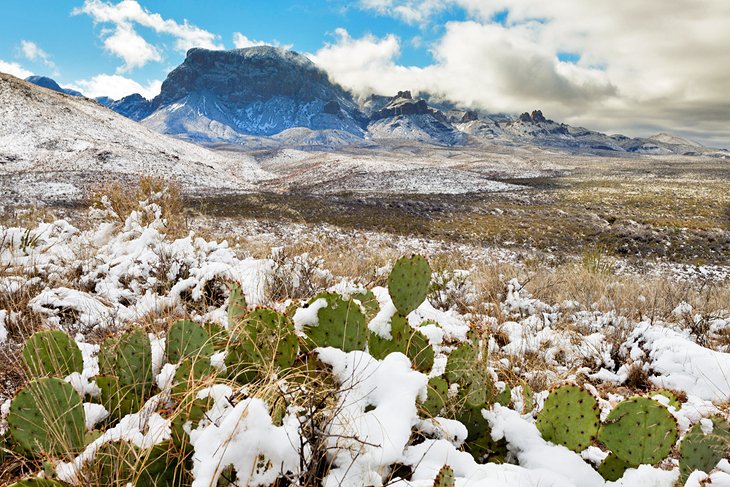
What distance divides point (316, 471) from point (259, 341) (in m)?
0.71

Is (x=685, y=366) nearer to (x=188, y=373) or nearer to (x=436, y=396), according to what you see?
(x=436, y=396)

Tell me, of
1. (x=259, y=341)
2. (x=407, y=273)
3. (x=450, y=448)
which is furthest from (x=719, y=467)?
(x=259, y=341)

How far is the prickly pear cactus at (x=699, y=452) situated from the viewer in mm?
1770

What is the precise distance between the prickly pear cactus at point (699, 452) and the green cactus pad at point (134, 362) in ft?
8.58

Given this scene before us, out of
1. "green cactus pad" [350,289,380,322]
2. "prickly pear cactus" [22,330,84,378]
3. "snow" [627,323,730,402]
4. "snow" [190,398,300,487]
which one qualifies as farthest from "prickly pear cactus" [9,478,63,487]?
"snow" [627,323,730,402]

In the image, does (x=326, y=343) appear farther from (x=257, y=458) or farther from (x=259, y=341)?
(x=257, y=458)

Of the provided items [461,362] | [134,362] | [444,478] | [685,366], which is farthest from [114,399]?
[685,366]

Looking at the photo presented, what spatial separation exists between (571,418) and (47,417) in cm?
231

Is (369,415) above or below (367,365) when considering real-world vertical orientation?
below

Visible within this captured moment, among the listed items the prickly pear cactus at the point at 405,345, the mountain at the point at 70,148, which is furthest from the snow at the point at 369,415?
the mountain at the point at 70,148

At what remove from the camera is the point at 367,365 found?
5.91 feet

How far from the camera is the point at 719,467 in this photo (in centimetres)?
175

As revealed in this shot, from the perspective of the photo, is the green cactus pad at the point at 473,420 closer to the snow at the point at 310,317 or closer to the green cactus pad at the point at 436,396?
the green cactus pad at the point at 436,396

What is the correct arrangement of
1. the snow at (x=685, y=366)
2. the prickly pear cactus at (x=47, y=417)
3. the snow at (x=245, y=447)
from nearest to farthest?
the snow at (x=245, y=447) < the prickly pear cactus at (x=47, y=417) < the snow at (x=685, y=366)
